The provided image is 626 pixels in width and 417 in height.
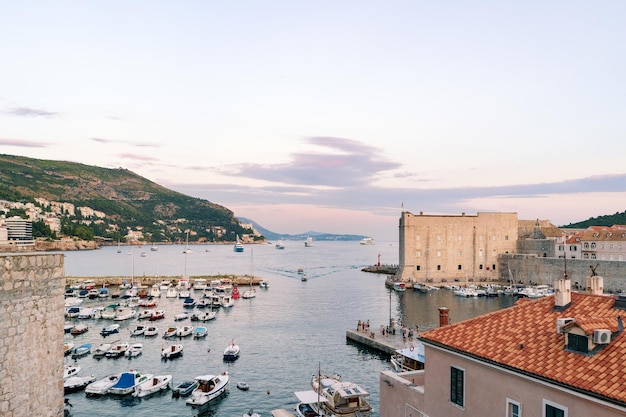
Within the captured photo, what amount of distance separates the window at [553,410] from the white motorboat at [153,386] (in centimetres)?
2571

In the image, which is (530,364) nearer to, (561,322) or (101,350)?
(561,322)

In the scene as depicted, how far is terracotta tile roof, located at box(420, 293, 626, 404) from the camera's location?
421 inches

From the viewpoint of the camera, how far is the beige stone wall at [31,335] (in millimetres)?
9414

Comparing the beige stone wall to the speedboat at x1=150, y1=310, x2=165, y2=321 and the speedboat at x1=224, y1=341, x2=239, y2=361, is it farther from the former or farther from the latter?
the speedboat at x1=150, y1=310, x2=165, y2=321

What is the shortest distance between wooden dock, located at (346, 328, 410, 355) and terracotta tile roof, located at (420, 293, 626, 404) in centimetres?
2507

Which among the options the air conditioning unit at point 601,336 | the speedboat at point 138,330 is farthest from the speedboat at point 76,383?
the air conditioning unit at point 601,336

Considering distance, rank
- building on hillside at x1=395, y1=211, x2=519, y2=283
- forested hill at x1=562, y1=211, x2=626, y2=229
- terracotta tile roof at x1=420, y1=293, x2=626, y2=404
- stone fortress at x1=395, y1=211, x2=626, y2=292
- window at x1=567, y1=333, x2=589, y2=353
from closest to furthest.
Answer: terracotta tile roof at x1=420, y1=293, x2=626, y2=404 < window at x1=567, y1=333, x2=589, y2=353 < stone fortress at x1=395, y1=211, x2=626, y2=292 < building on hillside at x1=395, y1=211, x2=519, y2=283 < forested hill at x1=562, y1=211, x2=626, y2=229

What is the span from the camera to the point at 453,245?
294ft

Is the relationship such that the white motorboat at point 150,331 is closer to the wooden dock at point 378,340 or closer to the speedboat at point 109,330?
the speedboat at point 109,330

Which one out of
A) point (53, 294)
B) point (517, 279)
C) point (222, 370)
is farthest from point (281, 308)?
point (53, 294)

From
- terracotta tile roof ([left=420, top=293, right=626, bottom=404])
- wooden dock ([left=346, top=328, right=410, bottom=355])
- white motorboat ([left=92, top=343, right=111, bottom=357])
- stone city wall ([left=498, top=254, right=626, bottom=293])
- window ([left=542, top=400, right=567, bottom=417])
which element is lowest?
white motorboat ([left=92, top=343, right=111, bottom=357])

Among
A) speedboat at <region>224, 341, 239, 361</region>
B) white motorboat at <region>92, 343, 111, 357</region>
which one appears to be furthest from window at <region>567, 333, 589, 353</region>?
white motorboat at <region>92, 343, 111, 357</region>

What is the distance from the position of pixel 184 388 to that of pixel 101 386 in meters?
5.23

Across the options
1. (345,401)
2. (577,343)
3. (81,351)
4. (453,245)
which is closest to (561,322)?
(577,343)
